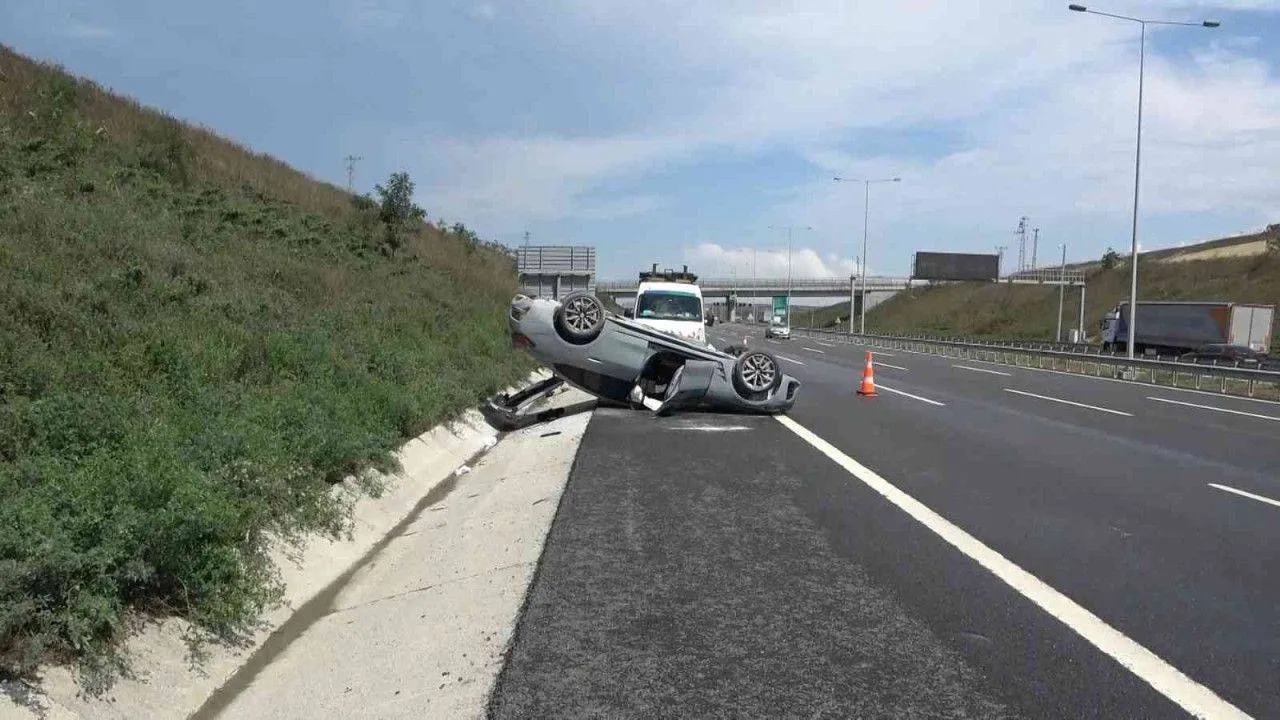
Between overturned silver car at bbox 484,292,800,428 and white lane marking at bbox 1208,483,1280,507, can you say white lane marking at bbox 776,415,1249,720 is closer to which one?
white lane marking at bbox 1208,483,1280,507

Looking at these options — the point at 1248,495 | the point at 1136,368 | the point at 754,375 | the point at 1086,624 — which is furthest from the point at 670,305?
the point at 1086,624

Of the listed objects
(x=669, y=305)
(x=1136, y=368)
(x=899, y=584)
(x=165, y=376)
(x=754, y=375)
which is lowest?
(x=899, y=584)

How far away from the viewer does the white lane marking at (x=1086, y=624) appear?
15.3 ft

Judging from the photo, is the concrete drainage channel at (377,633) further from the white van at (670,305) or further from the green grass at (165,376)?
the white van at (670,305)

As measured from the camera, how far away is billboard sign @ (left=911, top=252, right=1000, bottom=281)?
281 feet

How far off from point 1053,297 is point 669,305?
91.5 meters

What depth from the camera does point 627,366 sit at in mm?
15383

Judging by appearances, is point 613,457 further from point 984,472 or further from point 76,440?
point 76,440

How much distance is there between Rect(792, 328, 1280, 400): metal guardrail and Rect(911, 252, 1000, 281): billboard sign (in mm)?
34011

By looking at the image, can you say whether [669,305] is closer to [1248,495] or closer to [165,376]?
[1248,495]

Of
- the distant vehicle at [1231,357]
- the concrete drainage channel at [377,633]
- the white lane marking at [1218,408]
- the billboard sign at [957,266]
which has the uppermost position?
the billboard sign at [957,266]

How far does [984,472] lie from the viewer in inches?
439

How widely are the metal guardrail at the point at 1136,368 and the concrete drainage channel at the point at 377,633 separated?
23207 mm

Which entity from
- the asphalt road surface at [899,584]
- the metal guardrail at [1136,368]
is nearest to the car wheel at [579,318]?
the asphalt road surface at [899,584]
